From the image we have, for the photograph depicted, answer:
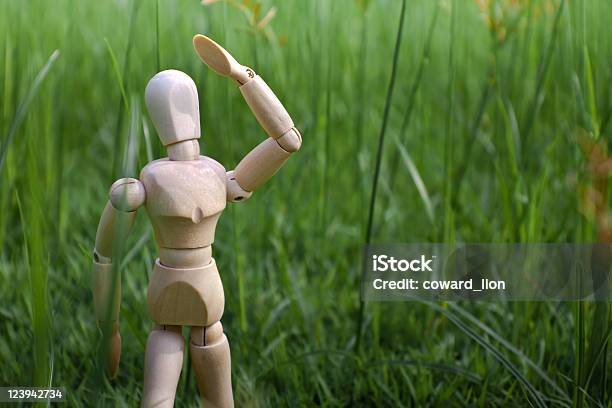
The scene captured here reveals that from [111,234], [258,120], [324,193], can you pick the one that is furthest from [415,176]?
[111,234]

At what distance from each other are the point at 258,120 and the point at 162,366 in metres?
0.26

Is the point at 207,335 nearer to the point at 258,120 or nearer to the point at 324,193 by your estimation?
the point at 258,120

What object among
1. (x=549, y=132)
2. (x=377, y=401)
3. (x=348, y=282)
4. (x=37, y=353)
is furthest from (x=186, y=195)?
(x=549, y=132)

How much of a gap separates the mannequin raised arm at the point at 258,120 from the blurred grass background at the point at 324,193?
0.29 ft

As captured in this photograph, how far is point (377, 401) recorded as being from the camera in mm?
916

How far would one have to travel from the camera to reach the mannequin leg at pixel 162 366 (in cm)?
75

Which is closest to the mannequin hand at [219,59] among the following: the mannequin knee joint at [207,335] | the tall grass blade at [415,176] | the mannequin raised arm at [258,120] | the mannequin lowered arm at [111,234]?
the mannequin raised arm at [258,120]

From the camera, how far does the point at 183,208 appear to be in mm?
717

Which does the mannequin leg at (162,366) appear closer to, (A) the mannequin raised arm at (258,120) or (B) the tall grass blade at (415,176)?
(A) the mannequin raised arm at (258,120)

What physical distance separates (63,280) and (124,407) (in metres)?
0.28

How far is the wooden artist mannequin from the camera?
2.36ft

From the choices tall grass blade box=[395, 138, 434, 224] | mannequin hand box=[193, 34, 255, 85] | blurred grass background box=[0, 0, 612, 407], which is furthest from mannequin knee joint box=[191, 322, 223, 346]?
A: tall grass blade box=[395, 138, 434, 224]

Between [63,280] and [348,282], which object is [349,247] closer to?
[348,282]

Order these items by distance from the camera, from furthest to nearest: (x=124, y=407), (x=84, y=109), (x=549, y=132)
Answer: (x=84, y=109), (x=549, y=132), (x=124, y=407)
